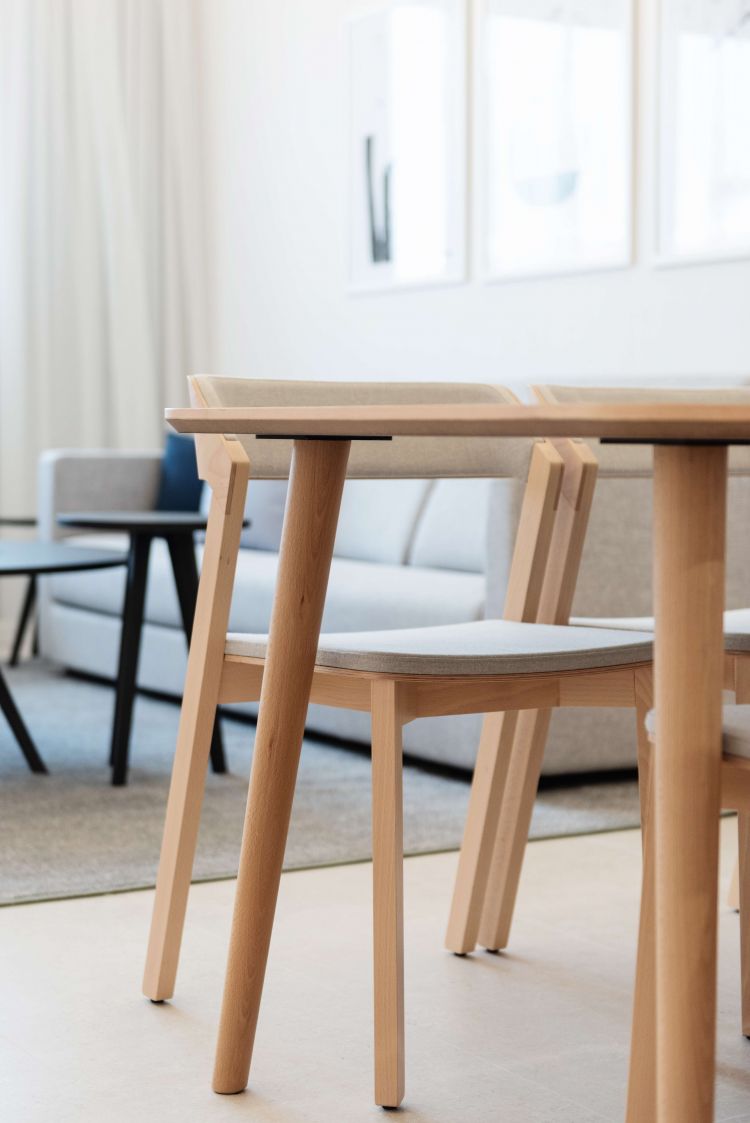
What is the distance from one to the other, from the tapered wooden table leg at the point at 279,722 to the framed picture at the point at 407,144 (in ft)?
9.79

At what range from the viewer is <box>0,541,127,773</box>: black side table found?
3.12 metres

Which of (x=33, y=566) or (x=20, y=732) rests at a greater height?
(x=33, y=566)

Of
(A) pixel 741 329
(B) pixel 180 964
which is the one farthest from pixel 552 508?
(A) pixel 741 329

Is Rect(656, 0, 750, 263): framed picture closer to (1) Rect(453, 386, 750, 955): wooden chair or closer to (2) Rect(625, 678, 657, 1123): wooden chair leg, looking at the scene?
(1) Rect(453, 386, 750, 955): wooden chair

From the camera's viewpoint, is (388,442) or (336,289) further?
(336,289)

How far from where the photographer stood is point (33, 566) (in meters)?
3.13

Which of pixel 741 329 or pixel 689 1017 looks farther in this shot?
pixel 741 329

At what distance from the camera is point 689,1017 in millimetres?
1165

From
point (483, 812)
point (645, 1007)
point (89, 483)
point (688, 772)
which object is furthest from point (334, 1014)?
point (89, 483)

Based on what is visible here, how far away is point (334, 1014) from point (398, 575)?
174cm

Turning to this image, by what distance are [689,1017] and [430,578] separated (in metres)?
2.28

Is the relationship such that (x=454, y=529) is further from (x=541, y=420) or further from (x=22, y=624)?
(x=541, y=420)

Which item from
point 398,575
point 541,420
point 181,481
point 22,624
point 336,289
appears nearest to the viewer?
point 541,420

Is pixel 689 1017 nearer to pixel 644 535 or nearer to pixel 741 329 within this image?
pixel 644 535
